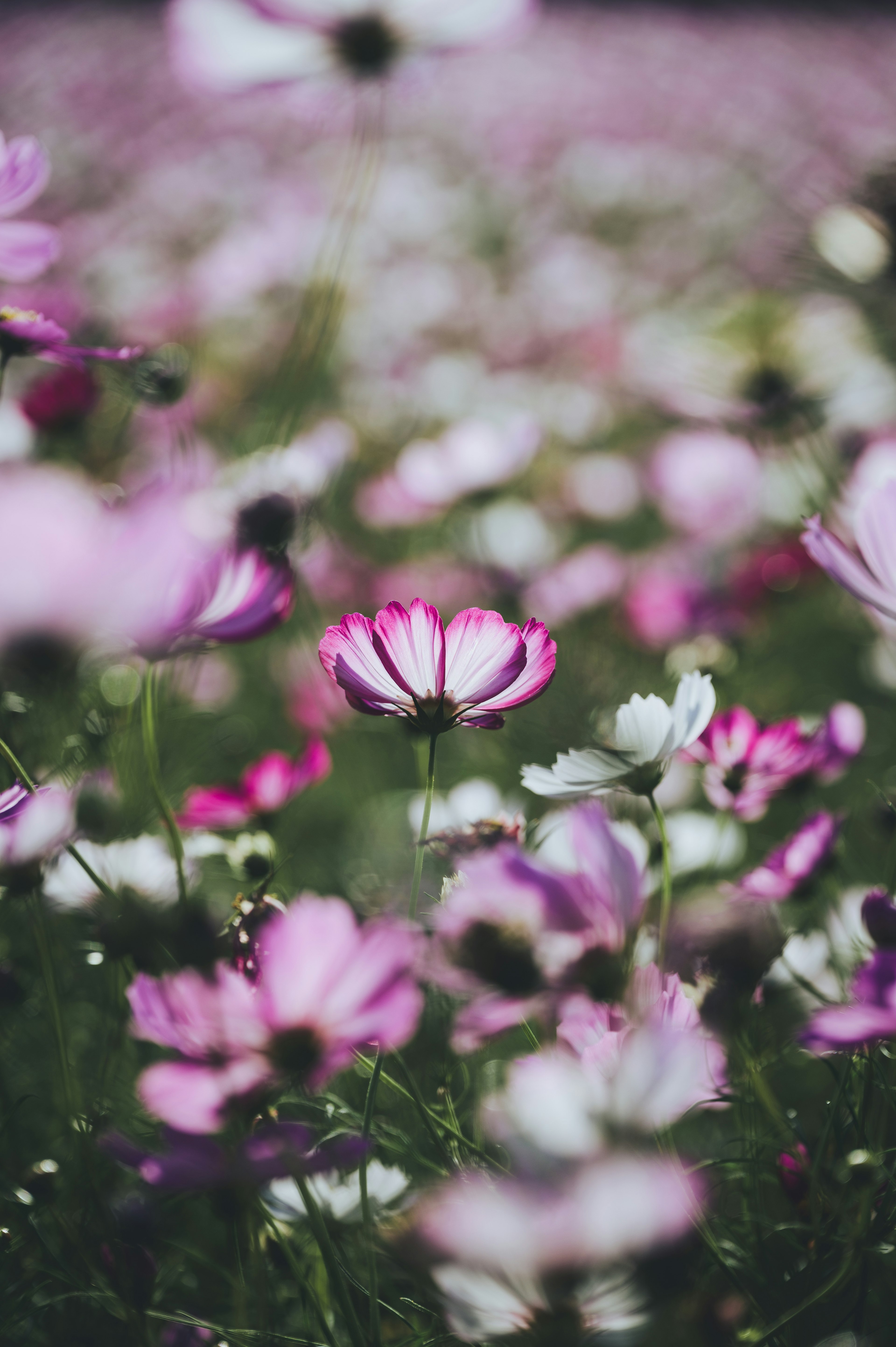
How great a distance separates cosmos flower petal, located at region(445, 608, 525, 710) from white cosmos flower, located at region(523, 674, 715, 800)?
0.10 feet

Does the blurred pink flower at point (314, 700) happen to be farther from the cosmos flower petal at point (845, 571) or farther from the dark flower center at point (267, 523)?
the cosmos flower petal at point (845, 571)

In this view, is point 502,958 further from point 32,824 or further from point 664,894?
point 32,824

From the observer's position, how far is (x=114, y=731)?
525mm

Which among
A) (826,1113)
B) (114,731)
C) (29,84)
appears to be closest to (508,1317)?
(826,1113)

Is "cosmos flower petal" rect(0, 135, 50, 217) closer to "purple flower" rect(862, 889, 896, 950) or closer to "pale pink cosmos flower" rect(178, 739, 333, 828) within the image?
"pale pink cosmos flower" rect(178, 739, 333, 828)

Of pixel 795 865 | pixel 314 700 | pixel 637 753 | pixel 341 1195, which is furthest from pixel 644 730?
pixel 314 700

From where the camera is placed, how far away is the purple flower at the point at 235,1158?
23 centimetres

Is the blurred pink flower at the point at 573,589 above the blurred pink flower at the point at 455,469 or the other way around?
the other way around

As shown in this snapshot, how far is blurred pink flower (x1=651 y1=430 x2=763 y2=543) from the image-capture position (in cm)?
95

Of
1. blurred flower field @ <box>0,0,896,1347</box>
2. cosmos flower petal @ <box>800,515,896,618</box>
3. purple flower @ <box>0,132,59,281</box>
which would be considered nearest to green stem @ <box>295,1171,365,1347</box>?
blurred flower field @ <box>0,0,896,1347</box>

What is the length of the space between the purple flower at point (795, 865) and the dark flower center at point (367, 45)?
405 millimetres

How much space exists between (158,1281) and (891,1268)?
290 millimetres

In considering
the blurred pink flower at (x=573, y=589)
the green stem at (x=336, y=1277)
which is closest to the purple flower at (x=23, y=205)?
the green stem at (x=336, y=1277)

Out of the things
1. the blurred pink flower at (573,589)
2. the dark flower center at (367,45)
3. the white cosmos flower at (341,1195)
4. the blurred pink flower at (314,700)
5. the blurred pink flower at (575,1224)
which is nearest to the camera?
the blurred pink flower at (575,1224)
